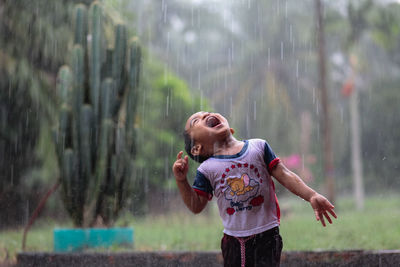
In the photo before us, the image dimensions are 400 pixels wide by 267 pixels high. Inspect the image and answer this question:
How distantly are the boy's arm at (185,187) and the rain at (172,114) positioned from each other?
0.02 m

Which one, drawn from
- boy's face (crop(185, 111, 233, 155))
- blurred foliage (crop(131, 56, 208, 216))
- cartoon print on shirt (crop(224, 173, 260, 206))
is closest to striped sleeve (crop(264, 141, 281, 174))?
cartoon print on shirt (crop(224, 173, 260, 206))

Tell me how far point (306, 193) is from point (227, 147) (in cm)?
49

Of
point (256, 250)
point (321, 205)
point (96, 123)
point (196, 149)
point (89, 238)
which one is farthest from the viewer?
point (96, 123)

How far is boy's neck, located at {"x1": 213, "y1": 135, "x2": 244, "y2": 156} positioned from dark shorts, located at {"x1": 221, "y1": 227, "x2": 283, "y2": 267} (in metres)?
0.46

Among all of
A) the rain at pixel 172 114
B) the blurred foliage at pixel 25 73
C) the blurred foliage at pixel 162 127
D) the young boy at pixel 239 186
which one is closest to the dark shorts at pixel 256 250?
the young boy at pixel 239 186

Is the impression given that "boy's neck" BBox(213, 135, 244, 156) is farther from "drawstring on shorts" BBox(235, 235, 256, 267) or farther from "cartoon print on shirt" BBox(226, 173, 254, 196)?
"drawstring on shorts" BBox(235, 235, 256, 267)

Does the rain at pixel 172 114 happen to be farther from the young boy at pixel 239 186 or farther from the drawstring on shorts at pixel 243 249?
the drawstring on shorts at pixel 243 249

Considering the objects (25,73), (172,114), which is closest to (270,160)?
(25,73)

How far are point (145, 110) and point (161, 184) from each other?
212 centimetres

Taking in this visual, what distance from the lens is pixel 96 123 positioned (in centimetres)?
558

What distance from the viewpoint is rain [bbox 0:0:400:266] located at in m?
5.45

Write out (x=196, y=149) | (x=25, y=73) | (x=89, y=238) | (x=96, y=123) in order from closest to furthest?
(x=196, y=149)
(x=89, y=238)
(x=96, y=123)
(x=25, y=73)

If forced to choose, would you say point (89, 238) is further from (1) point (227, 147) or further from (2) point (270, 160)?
(2) point (270, 160)

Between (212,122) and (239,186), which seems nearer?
(239,186)
